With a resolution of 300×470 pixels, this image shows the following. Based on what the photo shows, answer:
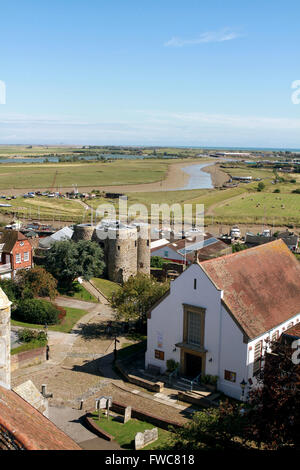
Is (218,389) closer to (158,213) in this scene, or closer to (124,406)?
(124,406)

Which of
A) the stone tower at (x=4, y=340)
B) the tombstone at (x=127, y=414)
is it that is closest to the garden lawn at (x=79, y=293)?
the tombstone at (x=127, y=414)

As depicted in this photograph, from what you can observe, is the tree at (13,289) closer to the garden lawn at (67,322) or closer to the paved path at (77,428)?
the garden lawn at (67,322)

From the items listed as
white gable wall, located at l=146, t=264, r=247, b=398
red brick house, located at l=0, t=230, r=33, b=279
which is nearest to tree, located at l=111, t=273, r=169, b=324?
white gable wall, located at l=146, t=264, r=247, b=398

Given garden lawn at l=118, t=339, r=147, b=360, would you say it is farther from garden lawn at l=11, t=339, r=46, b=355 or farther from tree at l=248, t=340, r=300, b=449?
tree at l=248, t=340, r=300, b=449

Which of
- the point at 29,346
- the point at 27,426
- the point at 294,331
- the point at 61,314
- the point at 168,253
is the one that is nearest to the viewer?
the point at 27,426

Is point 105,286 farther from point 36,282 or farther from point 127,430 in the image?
point 127,430

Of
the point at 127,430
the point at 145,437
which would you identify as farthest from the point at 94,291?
the point at 145,437

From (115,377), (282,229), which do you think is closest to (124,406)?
(115,377)
